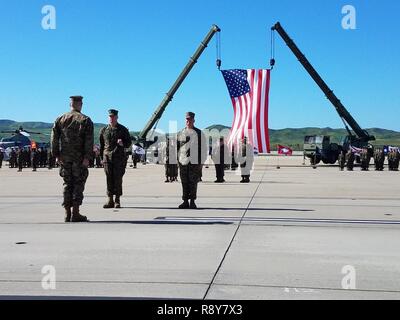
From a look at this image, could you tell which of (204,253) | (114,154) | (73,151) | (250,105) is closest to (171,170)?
(114,154)

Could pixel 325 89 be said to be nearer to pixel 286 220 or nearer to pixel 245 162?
pixel 245 162

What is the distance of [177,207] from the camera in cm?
1077

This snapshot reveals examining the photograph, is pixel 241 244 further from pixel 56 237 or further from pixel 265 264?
pixel 56 237

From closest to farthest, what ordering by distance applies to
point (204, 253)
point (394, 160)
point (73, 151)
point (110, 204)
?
point (204, 253), point (73, 151), point (110, 204), point (394, 160)

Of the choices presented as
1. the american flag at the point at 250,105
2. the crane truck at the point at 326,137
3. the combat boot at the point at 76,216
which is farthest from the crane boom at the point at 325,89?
the combat boot at the point at 76,216

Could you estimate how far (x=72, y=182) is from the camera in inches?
327

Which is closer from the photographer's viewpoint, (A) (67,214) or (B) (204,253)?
(B) (204,253)

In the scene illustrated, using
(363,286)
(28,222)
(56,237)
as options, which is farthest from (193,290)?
(28,222)

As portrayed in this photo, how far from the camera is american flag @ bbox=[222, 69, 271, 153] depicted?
3312 centimetres

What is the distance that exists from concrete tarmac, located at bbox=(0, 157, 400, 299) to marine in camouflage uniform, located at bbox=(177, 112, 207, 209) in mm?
397

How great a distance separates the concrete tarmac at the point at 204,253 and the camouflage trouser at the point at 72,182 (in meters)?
0.37

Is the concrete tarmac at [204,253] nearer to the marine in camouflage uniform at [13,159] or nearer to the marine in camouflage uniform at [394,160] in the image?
the marine in camouflage uniform at [394,160]

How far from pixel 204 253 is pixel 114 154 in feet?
16.3
